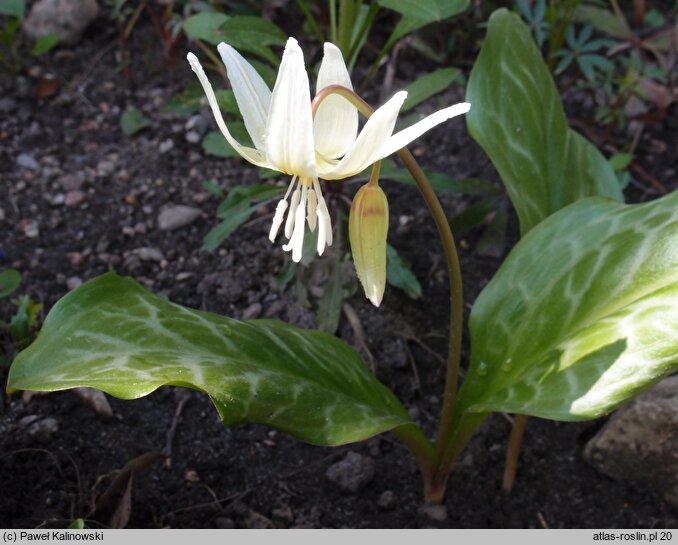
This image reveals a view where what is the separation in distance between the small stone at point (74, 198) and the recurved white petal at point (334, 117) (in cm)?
148

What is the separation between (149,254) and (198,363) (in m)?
1.11

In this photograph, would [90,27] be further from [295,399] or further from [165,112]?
[295,399]

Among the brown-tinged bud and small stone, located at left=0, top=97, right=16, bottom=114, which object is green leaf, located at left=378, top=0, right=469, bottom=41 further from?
small stone, located at left=0, top=97, right=16, bottom=114

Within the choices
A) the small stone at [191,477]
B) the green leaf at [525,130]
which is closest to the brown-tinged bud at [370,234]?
the green leaf at [525,130]

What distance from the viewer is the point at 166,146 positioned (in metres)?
2.70

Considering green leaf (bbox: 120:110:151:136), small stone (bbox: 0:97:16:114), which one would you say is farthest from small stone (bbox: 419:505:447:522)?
small stone (bbox: 0:97:16:114)

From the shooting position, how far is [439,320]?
224cm

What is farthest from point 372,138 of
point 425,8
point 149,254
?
point 149,254

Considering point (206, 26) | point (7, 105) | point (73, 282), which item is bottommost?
point (73, 282)

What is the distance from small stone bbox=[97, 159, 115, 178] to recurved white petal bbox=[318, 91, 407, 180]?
1.65 metres

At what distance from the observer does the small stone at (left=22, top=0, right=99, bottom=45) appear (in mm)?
2924

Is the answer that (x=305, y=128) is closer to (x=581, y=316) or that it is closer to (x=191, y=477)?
(x=581, y=316)
